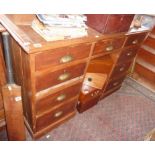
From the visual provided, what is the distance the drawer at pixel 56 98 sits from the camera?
4.04ft

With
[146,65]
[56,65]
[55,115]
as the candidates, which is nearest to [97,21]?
[56,65]

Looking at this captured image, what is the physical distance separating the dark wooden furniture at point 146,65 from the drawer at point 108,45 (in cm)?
94

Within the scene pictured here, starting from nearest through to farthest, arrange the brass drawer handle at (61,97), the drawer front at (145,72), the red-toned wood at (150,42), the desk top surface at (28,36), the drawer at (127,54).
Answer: the desk top surface at (28,36) < the brass drawer handle at (61,97) < the drawer at (127,54) < the red-toned wood at (150,42) < the drawer front at (145,72)

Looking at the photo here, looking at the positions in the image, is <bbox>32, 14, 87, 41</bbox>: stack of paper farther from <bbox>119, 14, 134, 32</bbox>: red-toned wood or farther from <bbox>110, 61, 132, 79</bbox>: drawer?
<bbox>110, 61, 132, 79</bbox>: drawer

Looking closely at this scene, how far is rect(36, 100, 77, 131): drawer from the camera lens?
1385 millimetres

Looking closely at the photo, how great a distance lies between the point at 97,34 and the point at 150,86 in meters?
1.58

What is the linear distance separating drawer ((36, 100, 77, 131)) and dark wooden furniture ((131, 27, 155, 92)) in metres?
1.34

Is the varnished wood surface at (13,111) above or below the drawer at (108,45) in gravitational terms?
below

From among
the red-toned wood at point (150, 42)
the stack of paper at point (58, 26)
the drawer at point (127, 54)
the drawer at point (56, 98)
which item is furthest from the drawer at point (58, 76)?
the red-toned wood at point (150, 42)

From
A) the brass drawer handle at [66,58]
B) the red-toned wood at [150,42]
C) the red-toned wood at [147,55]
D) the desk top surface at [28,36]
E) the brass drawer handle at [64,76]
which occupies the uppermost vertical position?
the desk top surface at [28,36]

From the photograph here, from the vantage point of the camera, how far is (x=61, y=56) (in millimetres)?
1045

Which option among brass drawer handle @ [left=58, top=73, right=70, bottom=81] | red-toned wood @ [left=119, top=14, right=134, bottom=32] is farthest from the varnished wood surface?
red-toned wood @ [left=119, top=14, right=134, bottom=32]

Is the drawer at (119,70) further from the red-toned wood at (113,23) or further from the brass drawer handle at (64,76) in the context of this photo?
the brass drawer handle at (64,76)
